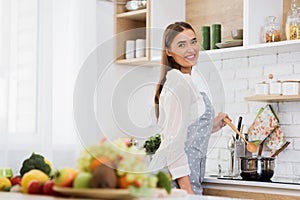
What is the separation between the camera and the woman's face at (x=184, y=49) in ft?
9.15

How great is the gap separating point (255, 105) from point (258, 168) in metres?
0.61

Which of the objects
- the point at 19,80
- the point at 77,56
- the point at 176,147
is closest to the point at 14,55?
the point at 19,80

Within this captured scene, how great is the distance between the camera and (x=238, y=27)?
3.85 metres

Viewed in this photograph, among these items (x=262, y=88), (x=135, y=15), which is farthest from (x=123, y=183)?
(x=135, y=15)

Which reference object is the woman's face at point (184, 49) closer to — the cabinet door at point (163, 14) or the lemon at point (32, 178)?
the cabinet door at point (163, 14)

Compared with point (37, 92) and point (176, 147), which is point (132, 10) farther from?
point (176, 147)

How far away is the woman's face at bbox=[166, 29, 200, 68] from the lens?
9.15 feet

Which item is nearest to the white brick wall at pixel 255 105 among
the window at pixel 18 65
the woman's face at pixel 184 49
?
the woman's face at pixel 184 49

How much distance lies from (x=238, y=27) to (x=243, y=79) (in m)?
0.35

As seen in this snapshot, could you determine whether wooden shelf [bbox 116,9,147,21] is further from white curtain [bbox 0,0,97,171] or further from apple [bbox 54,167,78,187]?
apple [bbox 54,167,78,187]

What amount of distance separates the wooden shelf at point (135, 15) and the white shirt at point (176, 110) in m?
1.23

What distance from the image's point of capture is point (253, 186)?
3.20 m

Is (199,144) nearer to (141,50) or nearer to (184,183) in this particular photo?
(184,183)

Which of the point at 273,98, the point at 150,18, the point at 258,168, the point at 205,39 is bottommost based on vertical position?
the point at 258,168
